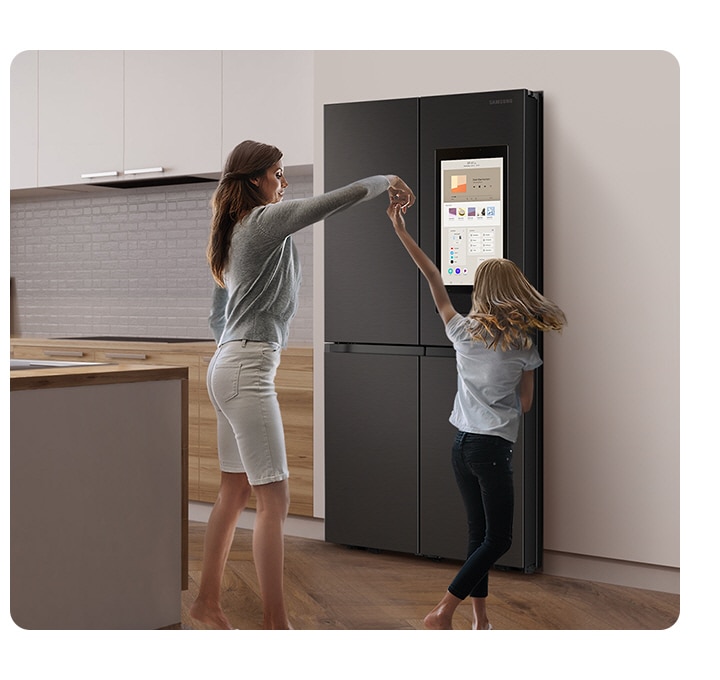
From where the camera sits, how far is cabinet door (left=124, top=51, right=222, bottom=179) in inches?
179

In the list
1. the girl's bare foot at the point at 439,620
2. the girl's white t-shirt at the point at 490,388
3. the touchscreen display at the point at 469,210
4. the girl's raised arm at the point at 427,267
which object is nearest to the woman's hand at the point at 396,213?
the girl's raised arm at the point at 427,267

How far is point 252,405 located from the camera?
2.80 m

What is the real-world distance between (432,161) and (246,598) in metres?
1.61

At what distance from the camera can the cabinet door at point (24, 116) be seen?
5.11 m

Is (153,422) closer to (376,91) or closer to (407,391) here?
(407,391)

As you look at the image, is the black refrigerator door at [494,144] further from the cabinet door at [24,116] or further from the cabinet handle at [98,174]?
the cabinet door at [24,116]

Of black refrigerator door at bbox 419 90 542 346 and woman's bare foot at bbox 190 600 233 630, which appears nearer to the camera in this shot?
woman's bare foot at bbox 190 600 233 630

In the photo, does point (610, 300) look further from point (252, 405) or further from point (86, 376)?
point (86, 376)

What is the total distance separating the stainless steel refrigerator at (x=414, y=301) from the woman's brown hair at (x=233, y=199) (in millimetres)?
954

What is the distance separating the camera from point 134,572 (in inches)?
112

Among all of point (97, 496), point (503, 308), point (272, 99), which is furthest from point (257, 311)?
point (272, 99)

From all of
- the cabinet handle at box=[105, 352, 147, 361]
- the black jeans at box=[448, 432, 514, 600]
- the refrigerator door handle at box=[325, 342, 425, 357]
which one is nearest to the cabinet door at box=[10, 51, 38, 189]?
the cabinet handle at box=[105, 352, 147, 361]

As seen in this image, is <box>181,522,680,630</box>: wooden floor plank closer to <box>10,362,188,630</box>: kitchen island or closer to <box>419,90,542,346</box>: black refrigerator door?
<box>10,362,188,630</box>: kitchen island
